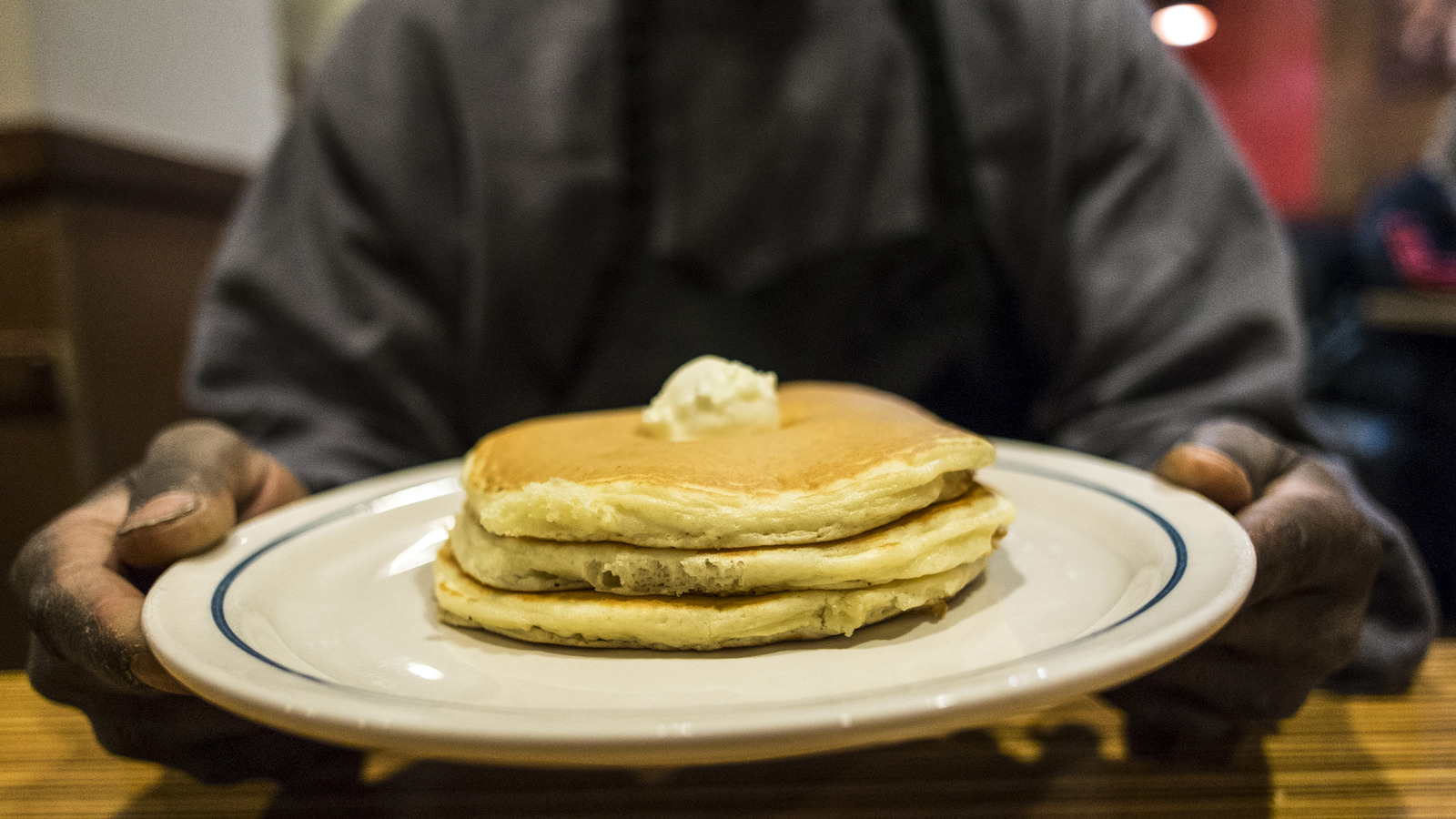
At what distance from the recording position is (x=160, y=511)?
60 centimetres

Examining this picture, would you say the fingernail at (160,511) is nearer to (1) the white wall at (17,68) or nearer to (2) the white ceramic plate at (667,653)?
(2) the white ceramic plate at (667,653)

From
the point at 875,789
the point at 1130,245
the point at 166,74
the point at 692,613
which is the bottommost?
the point at 875,789

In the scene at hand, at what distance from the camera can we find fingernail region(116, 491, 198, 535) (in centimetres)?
59

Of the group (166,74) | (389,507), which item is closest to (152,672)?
(389,507)

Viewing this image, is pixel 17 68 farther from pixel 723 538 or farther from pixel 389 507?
pixel 723 538

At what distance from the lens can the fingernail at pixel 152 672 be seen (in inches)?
20.6

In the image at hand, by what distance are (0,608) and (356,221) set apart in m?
1.10

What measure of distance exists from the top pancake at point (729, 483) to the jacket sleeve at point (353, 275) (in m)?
0.61

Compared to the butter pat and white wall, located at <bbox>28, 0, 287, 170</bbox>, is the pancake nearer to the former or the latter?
the butter pat

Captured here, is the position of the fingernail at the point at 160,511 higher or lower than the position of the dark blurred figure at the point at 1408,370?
higher

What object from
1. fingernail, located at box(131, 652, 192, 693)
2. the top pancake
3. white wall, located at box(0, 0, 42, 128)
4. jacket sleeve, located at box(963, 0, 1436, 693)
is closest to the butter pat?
the top pancake

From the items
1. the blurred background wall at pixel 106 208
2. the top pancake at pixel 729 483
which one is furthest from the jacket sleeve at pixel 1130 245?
the blurred background wall at pixel 106 208

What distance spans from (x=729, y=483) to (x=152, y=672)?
38 centimetres

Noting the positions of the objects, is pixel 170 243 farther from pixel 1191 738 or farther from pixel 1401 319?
pixel 1401 319
